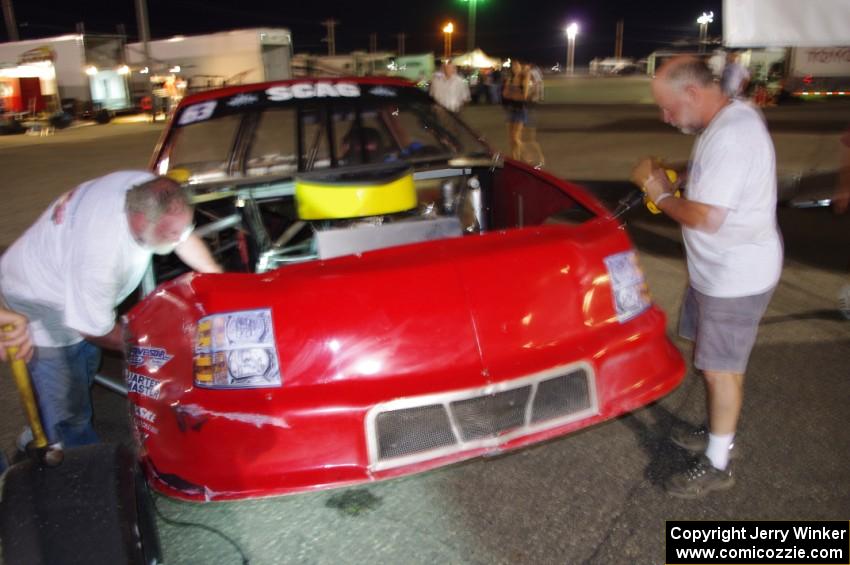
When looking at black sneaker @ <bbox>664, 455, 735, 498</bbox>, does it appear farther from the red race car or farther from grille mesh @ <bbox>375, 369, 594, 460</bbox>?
grille mesh @ <bbox>375, 369, 594, 460</bbox>

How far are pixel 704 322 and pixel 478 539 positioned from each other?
114cm

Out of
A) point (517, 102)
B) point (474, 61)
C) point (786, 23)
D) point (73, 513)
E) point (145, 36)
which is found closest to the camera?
point (73, 513)

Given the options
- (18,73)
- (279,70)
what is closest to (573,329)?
(279,70)

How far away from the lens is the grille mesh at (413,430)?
216 centimetres

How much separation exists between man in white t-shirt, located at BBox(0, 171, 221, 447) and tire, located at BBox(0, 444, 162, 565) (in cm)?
60

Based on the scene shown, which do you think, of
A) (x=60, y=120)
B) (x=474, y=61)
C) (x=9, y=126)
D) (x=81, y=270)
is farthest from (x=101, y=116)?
(x=81, y=270)

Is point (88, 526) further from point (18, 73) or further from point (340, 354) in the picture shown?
point (18, 73)

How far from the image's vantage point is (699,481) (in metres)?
2.55

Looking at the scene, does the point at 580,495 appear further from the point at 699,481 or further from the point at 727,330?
the point at 727,330

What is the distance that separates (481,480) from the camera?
8.87ft

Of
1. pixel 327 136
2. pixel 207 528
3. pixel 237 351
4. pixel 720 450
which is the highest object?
pixel 327 136

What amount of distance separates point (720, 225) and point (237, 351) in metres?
1.67

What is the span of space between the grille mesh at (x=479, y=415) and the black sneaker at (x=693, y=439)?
2.60ft

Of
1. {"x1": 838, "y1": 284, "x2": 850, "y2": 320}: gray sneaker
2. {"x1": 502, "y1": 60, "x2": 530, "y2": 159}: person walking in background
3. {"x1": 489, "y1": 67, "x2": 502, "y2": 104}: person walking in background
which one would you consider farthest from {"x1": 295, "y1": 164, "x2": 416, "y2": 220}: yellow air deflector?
{"x1": 489, "y1": 67, "x2": 502, "y2": 104}: person walking in background
